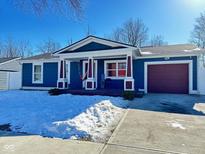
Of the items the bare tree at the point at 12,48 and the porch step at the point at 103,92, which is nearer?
the porch step at the point at 103,92

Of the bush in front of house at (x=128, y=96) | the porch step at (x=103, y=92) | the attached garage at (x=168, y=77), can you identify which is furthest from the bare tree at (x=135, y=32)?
the bush in front of house at (x=128, y=96)

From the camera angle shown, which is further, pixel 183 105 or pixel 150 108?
pixel 183 105

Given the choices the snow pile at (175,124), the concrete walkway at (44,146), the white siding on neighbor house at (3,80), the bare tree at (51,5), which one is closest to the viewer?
the concrete walkway at (44,146)

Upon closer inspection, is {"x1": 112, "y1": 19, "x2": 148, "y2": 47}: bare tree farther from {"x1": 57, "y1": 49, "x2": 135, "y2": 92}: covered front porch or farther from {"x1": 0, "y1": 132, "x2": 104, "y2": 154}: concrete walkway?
{"x1": 0, "y1": 132, "x2": 104, "y2": 154}: concrete walkway

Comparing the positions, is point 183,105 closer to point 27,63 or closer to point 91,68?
point 91,68

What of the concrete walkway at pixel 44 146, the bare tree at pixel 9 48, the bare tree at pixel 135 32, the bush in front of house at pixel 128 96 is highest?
the bare tree at pixel 135 32

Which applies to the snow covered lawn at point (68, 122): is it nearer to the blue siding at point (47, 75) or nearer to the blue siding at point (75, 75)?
the blue siding at point (75, 75)

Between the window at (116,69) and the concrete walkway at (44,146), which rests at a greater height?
the window at (116,69)

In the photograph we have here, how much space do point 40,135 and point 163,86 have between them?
10.1m

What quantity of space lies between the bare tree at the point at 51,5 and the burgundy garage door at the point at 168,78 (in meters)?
8.43

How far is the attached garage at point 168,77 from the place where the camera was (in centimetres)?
1207

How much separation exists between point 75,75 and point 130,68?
18.7ft

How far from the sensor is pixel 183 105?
28.0ft

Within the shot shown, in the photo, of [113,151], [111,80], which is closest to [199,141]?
[113,151]
